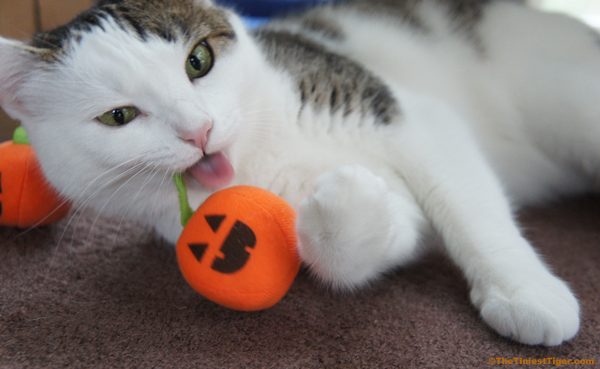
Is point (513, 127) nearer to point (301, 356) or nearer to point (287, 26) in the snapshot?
point (287, 26)

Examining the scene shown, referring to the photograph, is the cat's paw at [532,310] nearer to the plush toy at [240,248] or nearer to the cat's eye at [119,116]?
the plush toy at [240,248]

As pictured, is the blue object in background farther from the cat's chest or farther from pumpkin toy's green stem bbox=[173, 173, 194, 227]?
Answer: pumpkin toy's green stem bbox=[173, 173, 194, 227]

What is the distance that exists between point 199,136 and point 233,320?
400 mm

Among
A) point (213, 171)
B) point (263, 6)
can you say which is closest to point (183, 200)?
point (213, 171)

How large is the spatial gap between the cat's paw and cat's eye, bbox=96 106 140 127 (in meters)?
0.77

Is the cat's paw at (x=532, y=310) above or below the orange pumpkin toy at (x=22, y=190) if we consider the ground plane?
above

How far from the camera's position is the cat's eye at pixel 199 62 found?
3.43 ft

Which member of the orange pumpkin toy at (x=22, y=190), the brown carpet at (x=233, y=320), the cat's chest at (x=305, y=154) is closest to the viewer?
the brown carpet at (x=233, y=320)

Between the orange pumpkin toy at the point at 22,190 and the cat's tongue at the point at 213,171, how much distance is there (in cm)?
48

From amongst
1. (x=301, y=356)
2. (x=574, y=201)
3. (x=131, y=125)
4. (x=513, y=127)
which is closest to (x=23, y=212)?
(x=131, y=125)

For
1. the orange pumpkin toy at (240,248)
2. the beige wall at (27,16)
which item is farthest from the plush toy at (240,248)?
the beige wall at (27,16)

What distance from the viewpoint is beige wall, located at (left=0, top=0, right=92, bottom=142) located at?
1.77 meters

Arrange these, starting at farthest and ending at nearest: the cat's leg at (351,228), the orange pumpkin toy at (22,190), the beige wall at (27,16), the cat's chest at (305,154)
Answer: the beige wall at (27,16), the orange pumpkin toy at (22,190), the cat's chest at (305,154), the cat's leg at (351,228)

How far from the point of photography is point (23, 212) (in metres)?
1.41
